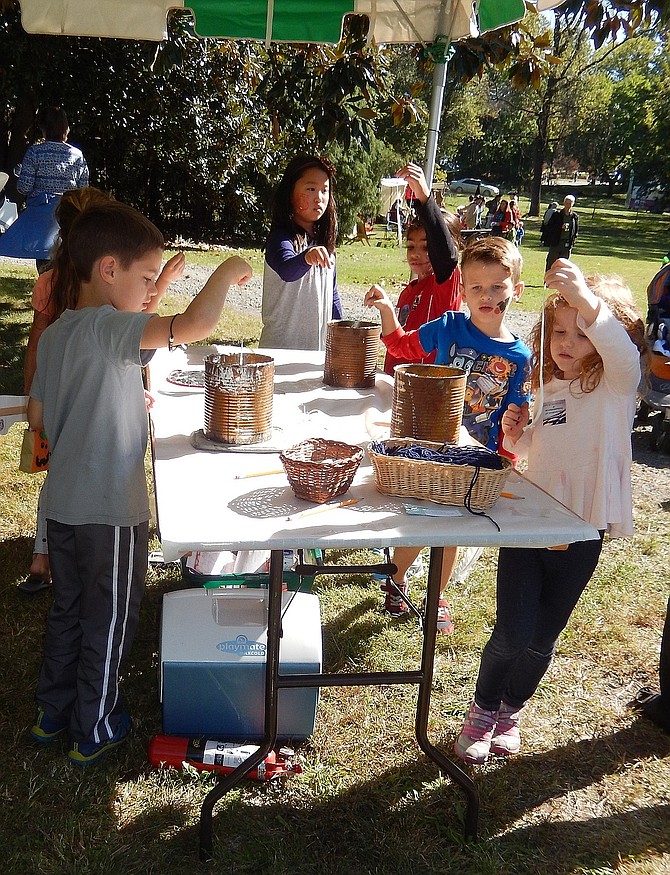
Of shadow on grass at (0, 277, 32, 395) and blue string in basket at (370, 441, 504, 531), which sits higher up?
blue string in basket at (370, 441, 504, 531)

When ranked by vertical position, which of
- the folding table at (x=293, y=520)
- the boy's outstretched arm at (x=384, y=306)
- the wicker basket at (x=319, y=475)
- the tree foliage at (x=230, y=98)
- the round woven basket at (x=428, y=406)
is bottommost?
the folding table at (x=293, y=520)

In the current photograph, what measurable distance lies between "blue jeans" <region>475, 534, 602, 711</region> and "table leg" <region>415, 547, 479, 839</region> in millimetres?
301

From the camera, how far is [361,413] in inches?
102

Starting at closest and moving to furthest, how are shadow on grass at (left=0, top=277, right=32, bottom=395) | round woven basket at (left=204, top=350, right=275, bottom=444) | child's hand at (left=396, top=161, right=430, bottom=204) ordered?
round woven basket at (left=204, top=350, right=275, bottom=444), child's hand at (left=396, top=161, right=430, bottom=204), shadow on grass at (left=0, top=277, right=32, bottom=395)

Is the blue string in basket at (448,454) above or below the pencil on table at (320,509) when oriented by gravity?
above

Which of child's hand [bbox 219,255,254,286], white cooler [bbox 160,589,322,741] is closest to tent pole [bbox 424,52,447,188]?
child's hand [bbox 219,255,254,286]

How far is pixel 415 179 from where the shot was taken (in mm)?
3025

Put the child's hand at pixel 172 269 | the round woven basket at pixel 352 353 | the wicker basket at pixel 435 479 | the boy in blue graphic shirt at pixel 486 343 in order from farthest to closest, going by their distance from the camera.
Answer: the round woven basket at pixel 352 353
the boy in blue graphic shirt at pixel 486 343
the child's hand at pixel 172 269
the wicker basket at pixel 435 479

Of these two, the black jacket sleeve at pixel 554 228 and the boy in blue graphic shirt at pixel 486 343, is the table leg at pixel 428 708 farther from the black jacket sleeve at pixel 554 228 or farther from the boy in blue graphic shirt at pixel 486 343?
the black jacket sleeve at pixel 554 228

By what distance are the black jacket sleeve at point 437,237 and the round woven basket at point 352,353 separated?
0.50m

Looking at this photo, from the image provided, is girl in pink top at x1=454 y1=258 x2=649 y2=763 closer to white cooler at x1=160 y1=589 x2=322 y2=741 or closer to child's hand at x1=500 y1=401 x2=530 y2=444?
child's hand at x1=500 y1=401 x2=530 y2=444

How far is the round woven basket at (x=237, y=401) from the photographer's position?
6.89ft

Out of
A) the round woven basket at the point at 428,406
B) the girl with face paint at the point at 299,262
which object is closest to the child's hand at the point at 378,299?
the girl with face paint at the point at 299,262

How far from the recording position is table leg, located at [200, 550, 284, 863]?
199cm
